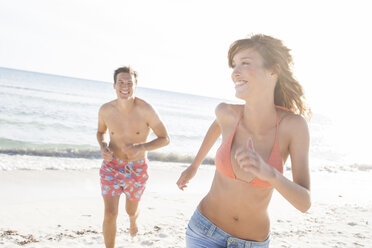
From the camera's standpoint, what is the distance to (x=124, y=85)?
4672mm

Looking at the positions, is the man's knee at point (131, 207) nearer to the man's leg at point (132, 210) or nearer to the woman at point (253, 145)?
the man's leg at point (132, 210)

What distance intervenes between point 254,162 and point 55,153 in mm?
13707

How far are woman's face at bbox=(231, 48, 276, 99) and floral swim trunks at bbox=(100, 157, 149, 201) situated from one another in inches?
98.3

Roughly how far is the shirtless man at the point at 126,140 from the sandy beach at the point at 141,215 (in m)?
1.02

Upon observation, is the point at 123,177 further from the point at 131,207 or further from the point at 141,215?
the point at 141,215

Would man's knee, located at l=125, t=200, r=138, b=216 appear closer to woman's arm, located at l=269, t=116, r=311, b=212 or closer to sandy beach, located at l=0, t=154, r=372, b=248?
sandy beach, located at l=0, t=154, r=372, b=248

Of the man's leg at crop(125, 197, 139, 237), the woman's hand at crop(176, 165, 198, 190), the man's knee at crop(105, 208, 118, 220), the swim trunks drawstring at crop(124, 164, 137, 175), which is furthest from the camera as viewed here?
the man's leg at crop(125, 197, 139, 237)

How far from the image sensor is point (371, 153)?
79.9 ft

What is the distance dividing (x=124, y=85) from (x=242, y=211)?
8.94 ft

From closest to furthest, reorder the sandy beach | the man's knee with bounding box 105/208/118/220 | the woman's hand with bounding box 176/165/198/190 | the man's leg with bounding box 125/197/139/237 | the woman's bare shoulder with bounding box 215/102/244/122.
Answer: the woman's bare shoulder with bounding box 215/102/244/122 < the woman's hand with bounding box 176/165/198/190 < the man's knee with bounding box 105/208/118/220 < the man's leg with bounding box 125/197/139/237 < the sandy beach

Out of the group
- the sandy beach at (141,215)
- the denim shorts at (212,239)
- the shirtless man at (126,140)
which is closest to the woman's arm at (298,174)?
the denim shorts at (212,239)

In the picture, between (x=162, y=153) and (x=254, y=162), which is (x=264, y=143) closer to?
(x=254, y=162)

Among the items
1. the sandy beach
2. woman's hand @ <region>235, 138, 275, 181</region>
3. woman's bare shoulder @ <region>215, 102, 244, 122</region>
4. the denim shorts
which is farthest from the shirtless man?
woman's hand @ <region>235, 138, 275, 181</region>

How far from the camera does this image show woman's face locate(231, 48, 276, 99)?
238 cm
